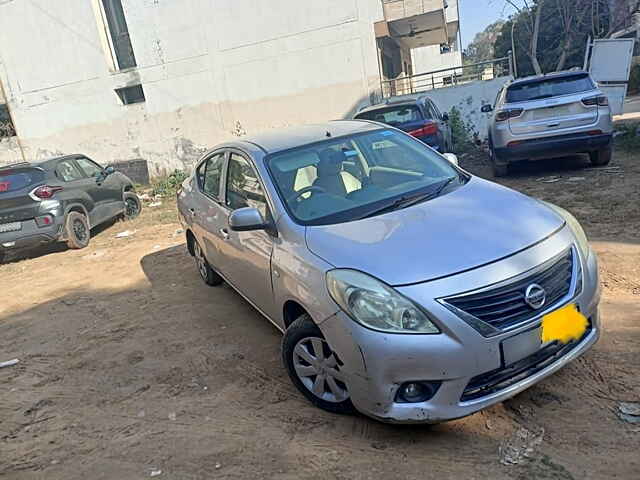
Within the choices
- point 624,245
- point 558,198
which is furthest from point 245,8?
point 624,245

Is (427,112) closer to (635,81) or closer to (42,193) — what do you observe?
(42,193)

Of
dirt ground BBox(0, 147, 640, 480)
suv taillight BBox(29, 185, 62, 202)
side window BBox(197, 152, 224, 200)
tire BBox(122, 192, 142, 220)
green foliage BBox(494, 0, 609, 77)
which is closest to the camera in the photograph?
dirt ground BBox(0, 147, 640, 480)

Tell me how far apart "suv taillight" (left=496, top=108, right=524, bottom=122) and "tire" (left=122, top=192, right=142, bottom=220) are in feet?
24.4

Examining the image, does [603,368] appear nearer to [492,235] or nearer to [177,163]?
[492,235]

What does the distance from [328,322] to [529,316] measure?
3.35ft

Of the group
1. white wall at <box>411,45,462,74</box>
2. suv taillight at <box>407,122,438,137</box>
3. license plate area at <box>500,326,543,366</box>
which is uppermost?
white wall at <box>411,45,462,74</box>

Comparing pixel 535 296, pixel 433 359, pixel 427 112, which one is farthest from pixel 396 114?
pixel 433 359

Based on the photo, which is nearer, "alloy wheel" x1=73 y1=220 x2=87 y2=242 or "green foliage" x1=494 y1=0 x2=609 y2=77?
"alloy wheel" x1=73 y1=220 x2=87 y2=242

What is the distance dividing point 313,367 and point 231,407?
0.71 m

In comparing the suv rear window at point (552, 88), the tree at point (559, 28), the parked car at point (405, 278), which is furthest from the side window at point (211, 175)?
the tree at point (559, 28)

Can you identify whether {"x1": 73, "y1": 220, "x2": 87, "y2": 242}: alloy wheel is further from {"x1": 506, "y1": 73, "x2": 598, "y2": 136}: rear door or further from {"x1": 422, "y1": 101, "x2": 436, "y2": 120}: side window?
{"x1": 506, "y1": 73, "x2": 598, "y2": 136}: rear door

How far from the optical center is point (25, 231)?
7.77 meters

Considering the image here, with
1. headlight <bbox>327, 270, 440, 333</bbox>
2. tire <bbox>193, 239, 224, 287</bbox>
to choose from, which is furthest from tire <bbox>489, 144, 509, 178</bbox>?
headlight <bbox>327, 270, 440, 333</bbox>

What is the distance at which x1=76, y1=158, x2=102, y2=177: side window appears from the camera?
918cm
